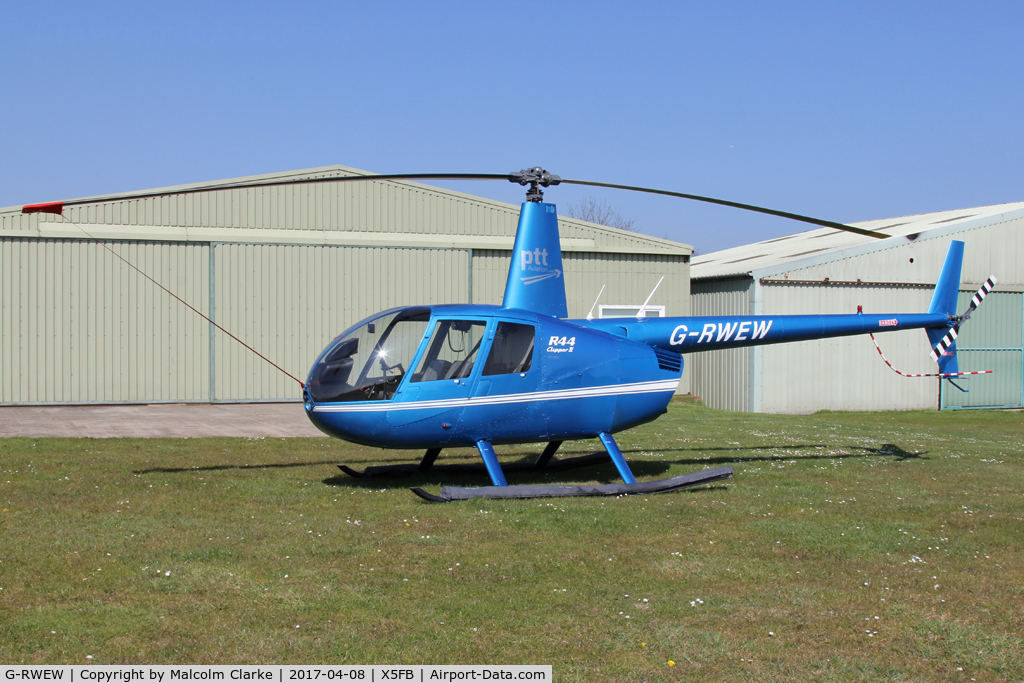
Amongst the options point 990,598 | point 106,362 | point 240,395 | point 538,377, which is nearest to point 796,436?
point 538,377

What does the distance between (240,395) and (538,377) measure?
13.8 metres

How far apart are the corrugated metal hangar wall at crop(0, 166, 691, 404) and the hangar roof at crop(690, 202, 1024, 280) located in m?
4.67

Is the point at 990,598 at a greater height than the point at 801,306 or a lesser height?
lesser

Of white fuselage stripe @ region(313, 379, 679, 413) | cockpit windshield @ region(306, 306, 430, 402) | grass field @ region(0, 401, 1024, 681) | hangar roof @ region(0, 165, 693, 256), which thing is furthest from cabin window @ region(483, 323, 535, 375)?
hangar roof @ region(0, 165, 693, 256)

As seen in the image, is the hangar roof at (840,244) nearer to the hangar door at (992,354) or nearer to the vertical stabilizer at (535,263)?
the hangar door at (992,354)

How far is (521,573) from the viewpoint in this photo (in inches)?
275

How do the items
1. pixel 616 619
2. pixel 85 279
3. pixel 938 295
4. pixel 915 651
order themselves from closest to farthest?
pixel 915 651 → pixel 616 619 → pixel 938 295 → pixel 85 279

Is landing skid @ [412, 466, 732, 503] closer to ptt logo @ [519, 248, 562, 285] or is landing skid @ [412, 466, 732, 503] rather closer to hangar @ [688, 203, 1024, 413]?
ptt logo @ [519, 248, 562, 285]

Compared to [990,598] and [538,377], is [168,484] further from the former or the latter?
[990,598]

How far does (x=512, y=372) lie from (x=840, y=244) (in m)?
19.9

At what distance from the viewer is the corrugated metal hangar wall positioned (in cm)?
2075

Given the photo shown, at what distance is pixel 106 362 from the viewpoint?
21.1 meters

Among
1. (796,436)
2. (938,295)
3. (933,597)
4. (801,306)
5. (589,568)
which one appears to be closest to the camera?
(933,597)

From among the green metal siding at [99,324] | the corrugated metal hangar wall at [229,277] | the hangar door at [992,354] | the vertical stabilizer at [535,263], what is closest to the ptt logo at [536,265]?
the vertical stabilizer at [535,263]
